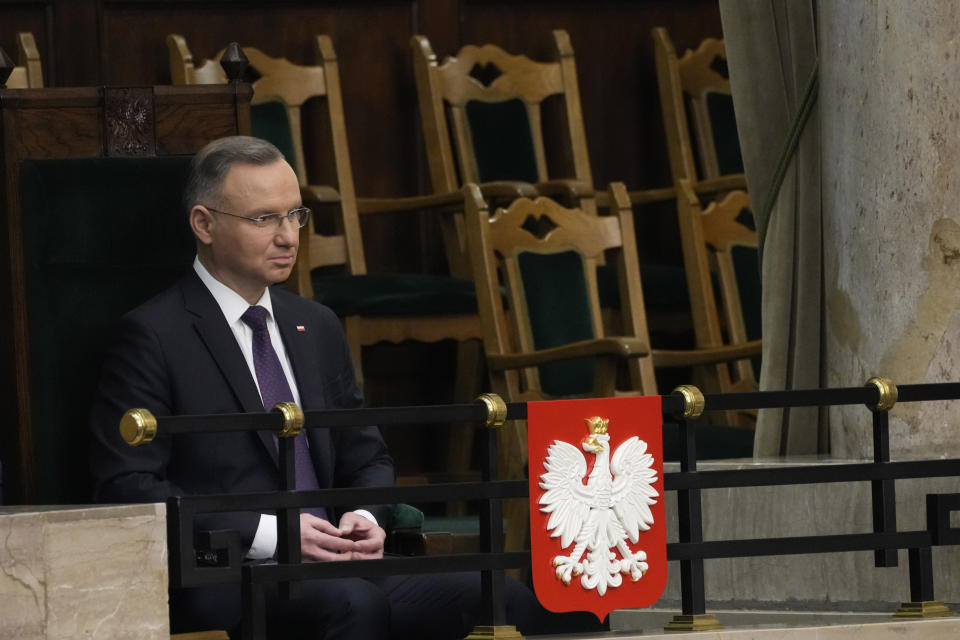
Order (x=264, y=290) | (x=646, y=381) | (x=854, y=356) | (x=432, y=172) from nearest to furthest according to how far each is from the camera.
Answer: (x=264, y=290) < (x=854, y=356) < (x=646, y=381) < (x=432, y=172)

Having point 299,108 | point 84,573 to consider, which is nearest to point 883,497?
point 84,573

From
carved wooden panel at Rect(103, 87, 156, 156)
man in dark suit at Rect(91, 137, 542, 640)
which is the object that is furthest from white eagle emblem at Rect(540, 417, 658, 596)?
carved wooden panel at Rect(103, 87, 156, 156)

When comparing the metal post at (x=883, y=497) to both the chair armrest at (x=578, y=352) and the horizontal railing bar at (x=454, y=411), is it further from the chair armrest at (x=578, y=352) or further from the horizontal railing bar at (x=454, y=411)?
the chair armrest at (x=578, y=352)

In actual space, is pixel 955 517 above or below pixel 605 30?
below

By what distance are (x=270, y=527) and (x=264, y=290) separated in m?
0.41

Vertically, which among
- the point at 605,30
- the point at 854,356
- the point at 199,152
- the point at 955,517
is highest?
the point at 605,30

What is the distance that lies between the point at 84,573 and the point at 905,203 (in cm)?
150

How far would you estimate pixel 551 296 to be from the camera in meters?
4.65

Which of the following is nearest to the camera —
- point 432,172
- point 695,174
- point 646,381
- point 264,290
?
point 264,290

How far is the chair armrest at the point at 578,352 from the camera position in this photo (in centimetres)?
421

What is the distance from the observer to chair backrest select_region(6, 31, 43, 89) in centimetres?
491

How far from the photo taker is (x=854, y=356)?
312cm

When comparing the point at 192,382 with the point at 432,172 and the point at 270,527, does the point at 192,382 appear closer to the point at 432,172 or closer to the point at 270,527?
the point at 270,527

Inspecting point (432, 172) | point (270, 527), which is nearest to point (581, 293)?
point (432, 172)
